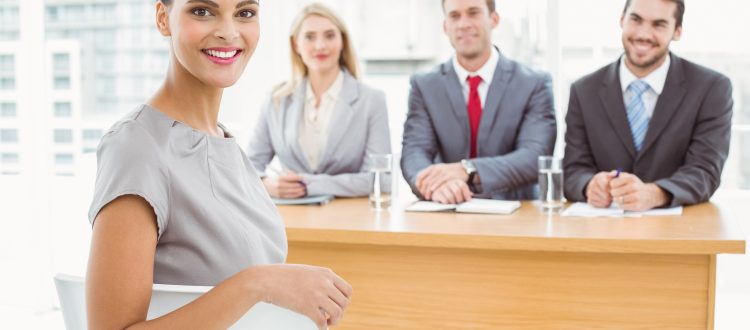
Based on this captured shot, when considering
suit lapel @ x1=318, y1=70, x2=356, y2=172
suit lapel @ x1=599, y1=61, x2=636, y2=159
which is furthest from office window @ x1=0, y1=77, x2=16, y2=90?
suit lapel @ x1=599, y1=61, x2=636, y2=159

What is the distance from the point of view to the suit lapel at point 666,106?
9.90 feet

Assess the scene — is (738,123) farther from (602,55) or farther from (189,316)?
(189,316)

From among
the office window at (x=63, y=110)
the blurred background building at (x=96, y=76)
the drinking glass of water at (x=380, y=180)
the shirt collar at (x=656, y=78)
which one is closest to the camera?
the drinking glass of water at (x=380, y=180)

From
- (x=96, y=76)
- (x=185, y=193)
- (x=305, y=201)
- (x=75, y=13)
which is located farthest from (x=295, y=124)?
(x=96, y=76)

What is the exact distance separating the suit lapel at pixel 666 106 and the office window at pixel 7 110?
3.54 m

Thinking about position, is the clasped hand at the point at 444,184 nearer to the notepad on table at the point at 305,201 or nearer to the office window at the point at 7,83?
the notepad on table at the point at 305,201

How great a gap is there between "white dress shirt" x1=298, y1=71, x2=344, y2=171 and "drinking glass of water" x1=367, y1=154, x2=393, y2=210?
65cm

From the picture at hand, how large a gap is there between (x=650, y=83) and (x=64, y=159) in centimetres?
447

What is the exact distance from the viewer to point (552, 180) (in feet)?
9.25

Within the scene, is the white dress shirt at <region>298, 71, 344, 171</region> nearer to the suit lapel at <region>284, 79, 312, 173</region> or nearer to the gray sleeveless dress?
the suit lapel at <region>284, 79, 312, 173</region>

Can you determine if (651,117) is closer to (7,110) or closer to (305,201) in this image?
(305,201)

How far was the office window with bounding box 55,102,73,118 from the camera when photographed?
19.2 ft

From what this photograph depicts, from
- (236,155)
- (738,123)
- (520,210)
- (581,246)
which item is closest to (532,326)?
(581,246)

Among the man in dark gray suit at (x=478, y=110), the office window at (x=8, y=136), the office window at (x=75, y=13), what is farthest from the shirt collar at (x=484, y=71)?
the office window at (x=75, y=13)
